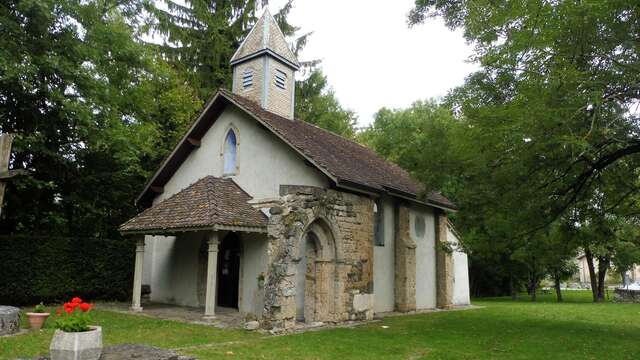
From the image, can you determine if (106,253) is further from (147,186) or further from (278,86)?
(278,86)

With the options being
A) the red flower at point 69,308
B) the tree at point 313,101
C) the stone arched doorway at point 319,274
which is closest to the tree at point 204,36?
the tree at point 313,101

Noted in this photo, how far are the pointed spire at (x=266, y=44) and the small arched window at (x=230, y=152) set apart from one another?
364 cm

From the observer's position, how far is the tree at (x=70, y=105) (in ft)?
49.3

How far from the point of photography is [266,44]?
1867 centimetres

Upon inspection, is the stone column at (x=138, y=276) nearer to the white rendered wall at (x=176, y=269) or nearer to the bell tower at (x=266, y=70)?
the white rendered wall at (x=176, y=269)

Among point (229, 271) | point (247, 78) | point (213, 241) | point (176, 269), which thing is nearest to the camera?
point (213, 241)

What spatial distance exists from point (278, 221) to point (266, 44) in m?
8.36

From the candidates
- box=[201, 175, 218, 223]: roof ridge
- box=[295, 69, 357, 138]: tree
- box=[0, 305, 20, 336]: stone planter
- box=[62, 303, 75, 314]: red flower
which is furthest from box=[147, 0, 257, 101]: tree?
box=[62, 303, 75, 314]: red flower

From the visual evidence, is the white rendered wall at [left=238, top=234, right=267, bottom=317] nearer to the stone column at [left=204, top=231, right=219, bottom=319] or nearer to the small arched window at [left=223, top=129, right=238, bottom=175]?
the stone column at [left=204, top=231, right=219, bottom=319]

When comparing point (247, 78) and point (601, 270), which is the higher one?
point (247, 78)

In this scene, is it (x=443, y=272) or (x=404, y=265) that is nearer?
(x=404, y=265)

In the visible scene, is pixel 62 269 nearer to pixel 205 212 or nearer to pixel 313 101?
pixel 205 212

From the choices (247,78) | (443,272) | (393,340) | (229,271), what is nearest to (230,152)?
(247,78)

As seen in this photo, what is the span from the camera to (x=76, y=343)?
19.4 feet
